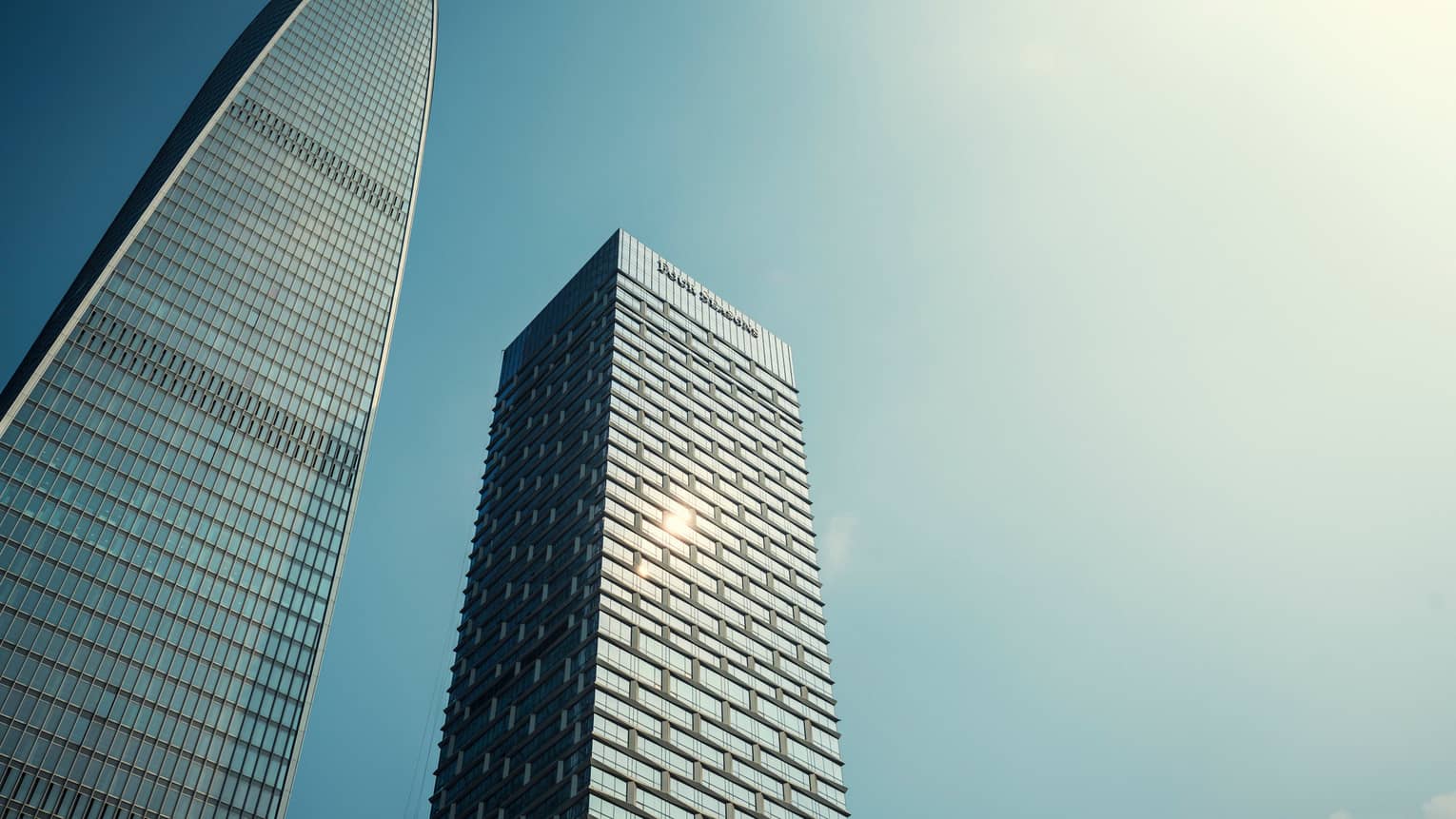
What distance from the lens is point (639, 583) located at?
373 feet

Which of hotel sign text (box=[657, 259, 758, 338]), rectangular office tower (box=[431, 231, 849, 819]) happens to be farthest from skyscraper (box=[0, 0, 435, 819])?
hotel sign text (box=[657, 259, 758, 338])

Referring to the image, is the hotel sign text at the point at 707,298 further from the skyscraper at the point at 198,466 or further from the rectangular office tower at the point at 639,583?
the skyscraper at the point at 198,466

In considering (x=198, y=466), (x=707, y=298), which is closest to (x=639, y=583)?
(x=198, y=466)

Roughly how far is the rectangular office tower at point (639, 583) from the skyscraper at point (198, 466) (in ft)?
59.6

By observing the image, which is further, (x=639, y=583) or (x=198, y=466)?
(x=198, y=466)

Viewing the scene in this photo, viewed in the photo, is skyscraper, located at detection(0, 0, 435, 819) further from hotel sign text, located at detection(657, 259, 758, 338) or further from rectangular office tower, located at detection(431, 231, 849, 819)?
hotel sign text, located at detection(657, 259, 758, 338)

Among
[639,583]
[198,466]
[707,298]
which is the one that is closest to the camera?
[639,583]

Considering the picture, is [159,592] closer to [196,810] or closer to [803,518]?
[196,810]

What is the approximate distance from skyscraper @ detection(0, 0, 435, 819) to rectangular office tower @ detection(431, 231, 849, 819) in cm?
1817

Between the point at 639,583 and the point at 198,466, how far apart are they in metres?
48.1

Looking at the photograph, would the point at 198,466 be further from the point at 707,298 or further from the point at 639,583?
the point at 707,298

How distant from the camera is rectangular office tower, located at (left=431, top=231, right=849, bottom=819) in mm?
102375

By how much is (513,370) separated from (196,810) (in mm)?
69982

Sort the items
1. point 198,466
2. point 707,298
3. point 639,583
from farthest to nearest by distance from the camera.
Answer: point 707,298 < point 198,466 < point 639,583
